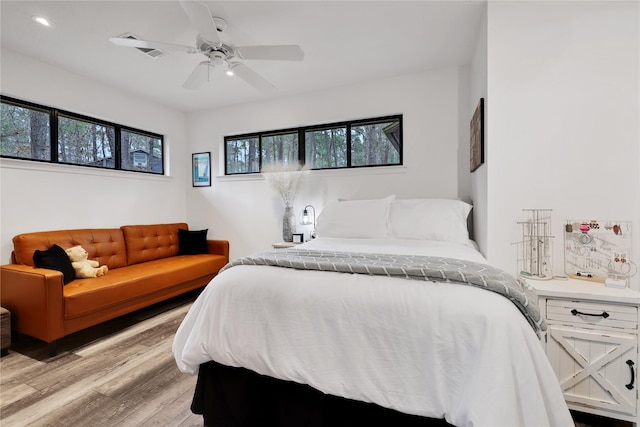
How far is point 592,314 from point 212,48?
114 inches

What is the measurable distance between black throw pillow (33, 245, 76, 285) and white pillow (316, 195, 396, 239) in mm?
2260

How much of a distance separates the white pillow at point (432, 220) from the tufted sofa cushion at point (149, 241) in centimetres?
296

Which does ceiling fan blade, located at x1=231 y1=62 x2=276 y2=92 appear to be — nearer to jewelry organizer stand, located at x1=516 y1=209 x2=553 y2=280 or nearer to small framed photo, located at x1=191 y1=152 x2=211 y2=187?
small framed photo, located at x1=191 y1=152 x2=211 y2=187

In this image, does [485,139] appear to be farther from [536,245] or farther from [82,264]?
[82,264]

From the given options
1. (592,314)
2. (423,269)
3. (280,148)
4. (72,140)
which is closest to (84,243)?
(72,140)

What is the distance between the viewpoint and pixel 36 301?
220cm

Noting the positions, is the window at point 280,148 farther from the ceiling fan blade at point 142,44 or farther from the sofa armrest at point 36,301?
the sofa armrest at point 36,301

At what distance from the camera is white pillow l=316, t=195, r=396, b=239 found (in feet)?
8.93

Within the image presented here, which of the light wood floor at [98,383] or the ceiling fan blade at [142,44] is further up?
the ceiling fan blade at [142,44]

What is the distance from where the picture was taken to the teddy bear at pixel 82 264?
267 cm

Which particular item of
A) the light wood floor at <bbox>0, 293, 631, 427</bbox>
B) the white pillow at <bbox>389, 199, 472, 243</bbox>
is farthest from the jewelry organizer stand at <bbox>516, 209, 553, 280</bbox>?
the light wood floor at <bbox>0, 293, 631, 427</bbox>

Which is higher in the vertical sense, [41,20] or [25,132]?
[41,20]

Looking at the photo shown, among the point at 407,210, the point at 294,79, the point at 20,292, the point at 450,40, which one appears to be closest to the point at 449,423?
the point at 407,210

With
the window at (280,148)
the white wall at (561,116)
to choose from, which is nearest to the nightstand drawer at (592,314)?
the white wall at (561,116)
